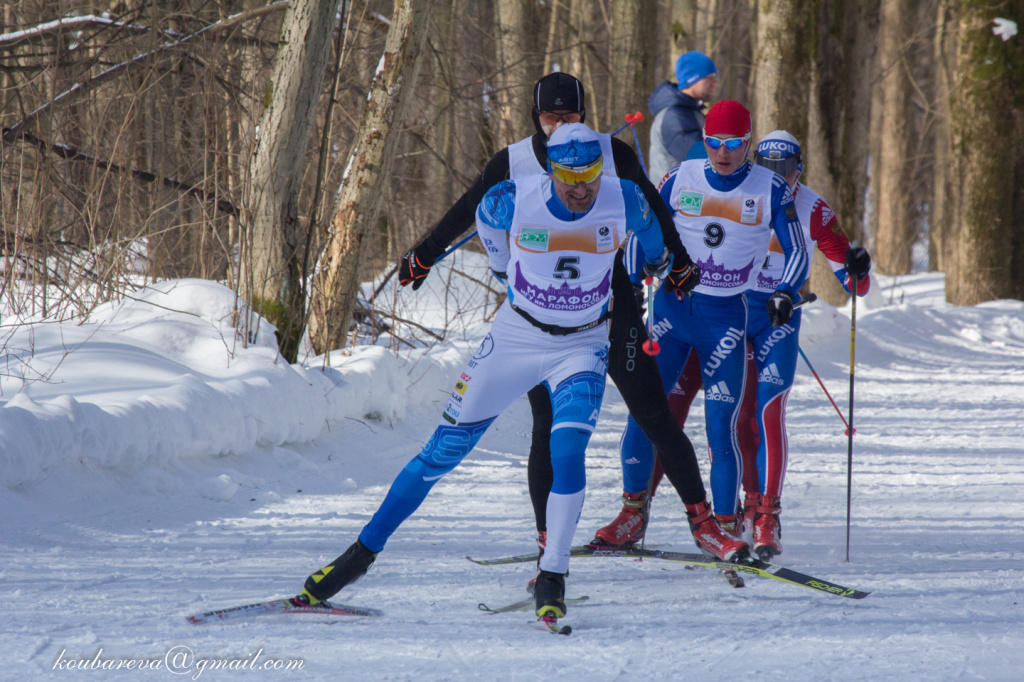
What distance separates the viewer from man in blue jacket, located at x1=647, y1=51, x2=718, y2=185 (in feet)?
21.9

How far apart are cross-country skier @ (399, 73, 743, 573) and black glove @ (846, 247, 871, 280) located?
3.83 feet

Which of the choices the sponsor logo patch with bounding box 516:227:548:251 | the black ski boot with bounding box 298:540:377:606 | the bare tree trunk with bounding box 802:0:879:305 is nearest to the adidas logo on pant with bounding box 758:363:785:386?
the sponsor logo patch with bounding box 516:227:548:251

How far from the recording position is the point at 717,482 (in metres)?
4.42

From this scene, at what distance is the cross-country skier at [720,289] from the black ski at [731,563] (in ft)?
0.35

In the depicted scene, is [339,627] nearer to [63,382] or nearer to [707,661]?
[707,661]

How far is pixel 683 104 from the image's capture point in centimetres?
686

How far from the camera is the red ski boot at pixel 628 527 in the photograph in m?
4.32

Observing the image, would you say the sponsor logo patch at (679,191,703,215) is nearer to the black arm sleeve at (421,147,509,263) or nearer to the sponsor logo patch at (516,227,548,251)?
the black arm sleeve at (421,147,509,263)

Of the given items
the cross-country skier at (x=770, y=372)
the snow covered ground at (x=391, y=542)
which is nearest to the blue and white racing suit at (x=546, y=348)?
the snow covered ground at (x=391, y=542)

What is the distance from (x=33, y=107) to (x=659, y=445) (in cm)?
616

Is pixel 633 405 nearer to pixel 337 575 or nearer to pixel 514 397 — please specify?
pixel 514 397

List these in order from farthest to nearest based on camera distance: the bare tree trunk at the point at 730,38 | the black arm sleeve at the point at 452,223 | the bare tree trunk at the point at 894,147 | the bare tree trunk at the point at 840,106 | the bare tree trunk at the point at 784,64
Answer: the bare tree trunk at the point at 894,147
the bare tree trunk at the point at 730,38
the bare tree trunk at the point at 840,106
the bare tree trunk at the point at 784,64
the black arm sleeve at the point at 452,223

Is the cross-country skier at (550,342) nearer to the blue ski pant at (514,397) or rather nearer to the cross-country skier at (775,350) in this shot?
the blue ski pant at (514,397)

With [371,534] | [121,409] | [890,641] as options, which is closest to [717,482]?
[890,641]
